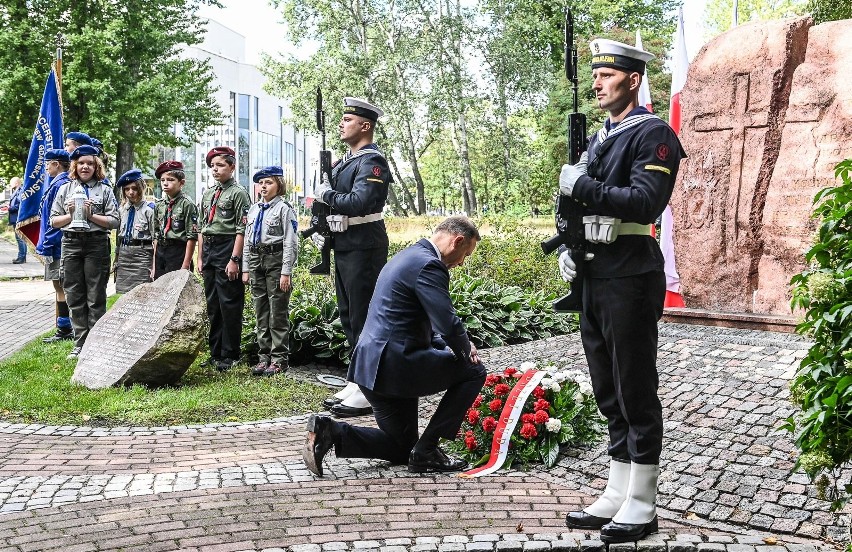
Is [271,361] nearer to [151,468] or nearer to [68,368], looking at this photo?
[68,368]

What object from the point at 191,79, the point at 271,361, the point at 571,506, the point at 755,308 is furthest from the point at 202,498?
the point at 191,79

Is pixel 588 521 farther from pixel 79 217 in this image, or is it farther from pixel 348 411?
pixel 79 217

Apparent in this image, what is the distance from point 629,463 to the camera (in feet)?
15.4

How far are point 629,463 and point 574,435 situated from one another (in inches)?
59.7

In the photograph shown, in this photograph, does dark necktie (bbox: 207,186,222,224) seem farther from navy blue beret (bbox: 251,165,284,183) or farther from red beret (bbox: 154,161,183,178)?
red beret (bbox: 154,161,183,178)

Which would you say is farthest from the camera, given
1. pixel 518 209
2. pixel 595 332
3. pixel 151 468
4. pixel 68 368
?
pixel 518 209

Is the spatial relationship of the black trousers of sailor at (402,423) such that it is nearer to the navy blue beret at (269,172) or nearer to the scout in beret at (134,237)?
the navy blue beret at (269,172)

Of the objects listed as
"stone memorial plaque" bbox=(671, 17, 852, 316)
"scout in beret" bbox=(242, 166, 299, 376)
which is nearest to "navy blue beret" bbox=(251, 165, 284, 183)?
"scout in beret" bbox=(242, 166, 299, 376)

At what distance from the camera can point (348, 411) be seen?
735cm

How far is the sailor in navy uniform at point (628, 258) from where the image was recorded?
4438 mm

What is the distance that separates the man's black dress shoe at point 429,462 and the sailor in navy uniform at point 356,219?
65.1 inches

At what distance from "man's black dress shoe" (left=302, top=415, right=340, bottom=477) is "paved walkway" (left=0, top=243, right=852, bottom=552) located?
0.33 ft

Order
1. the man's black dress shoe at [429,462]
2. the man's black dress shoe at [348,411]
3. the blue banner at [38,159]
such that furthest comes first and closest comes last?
the blue banner at [38,159] → the man's black dress shoe at [348,411] → the man's black dress shoe at [429,462]

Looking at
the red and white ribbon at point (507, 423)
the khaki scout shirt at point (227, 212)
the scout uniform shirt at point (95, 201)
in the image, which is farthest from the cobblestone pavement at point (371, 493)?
the scout uniform shirt at point (95, 201)
